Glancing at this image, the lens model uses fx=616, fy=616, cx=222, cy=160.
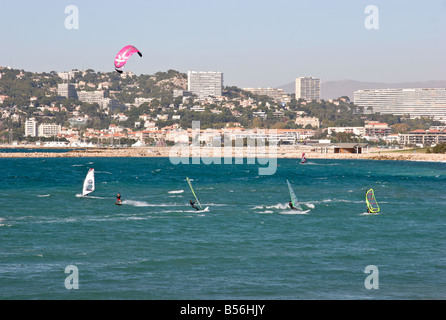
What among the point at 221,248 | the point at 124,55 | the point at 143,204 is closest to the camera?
the point at 221,248

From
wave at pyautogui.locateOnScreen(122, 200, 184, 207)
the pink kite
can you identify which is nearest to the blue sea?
wave at pyautogui.locateOnScreen(122, 200, 184, 207)

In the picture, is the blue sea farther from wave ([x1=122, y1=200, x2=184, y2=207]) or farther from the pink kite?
the pink kite

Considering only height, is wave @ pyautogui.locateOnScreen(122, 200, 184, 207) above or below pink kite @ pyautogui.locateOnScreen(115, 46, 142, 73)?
below

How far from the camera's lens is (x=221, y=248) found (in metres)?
24.4

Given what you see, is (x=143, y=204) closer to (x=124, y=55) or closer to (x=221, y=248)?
(x=124, y=55)

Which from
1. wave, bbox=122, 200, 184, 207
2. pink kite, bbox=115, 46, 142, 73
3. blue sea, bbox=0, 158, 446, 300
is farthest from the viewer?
wave, bbox=122, 200, 184, 207

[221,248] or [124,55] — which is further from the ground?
[124,55]

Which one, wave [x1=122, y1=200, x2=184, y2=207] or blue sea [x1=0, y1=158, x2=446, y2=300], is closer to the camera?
blue sea [x1=0, y1=158, x2=446, y2=300]

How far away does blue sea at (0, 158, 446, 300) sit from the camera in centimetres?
1812

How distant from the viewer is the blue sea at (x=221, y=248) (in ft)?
59.5

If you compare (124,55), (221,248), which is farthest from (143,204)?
(221,248)
